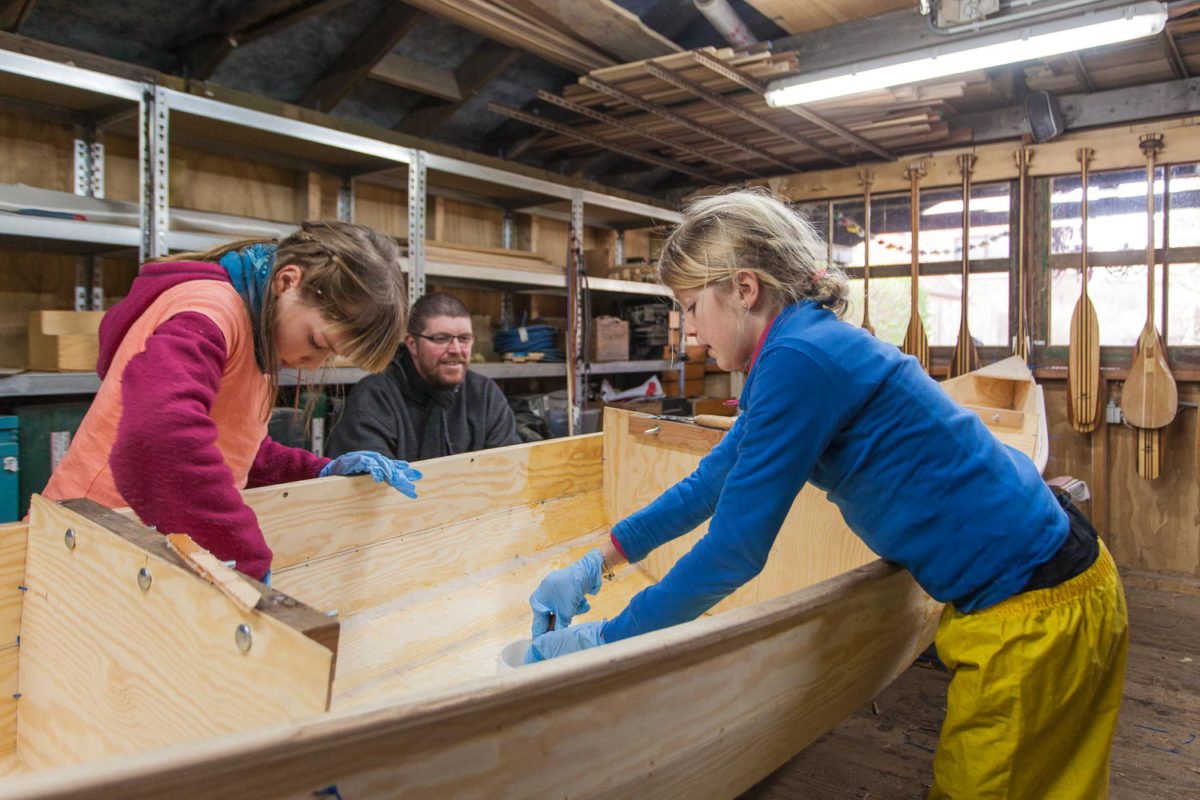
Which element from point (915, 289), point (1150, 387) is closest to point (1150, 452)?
point (1150, 387)

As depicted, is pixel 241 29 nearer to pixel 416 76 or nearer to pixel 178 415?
pixel 416 76

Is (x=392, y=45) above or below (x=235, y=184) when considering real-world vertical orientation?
above

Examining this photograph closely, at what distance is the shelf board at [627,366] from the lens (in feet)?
15.5

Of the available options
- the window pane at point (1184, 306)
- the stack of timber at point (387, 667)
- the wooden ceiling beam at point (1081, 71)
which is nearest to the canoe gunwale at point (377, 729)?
the stack of timber at point (387, 667)

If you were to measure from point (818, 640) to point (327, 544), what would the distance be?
3.77 feet

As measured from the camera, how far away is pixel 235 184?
356cm

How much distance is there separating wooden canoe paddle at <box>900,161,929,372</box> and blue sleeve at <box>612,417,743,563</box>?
398 centimetres

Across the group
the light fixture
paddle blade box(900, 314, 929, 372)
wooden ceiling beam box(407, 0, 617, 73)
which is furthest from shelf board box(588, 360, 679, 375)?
the light fixture

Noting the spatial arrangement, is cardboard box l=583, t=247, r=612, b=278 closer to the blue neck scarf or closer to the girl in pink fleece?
the girl in pink fleece

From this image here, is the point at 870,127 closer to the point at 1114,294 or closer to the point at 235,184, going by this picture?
the point at 1114,294

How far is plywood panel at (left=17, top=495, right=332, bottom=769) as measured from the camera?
29.8 inches

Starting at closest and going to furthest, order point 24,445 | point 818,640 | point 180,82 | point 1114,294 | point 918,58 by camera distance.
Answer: point 818,640, point 24,445, point 180,82, point 918,58, point 1114,294

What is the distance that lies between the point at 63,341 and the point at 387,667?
5.62 ft

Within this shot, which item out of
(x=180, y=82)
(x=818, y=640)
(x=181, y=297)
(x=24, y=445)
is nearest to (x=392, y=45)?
(x=180, y=82)
